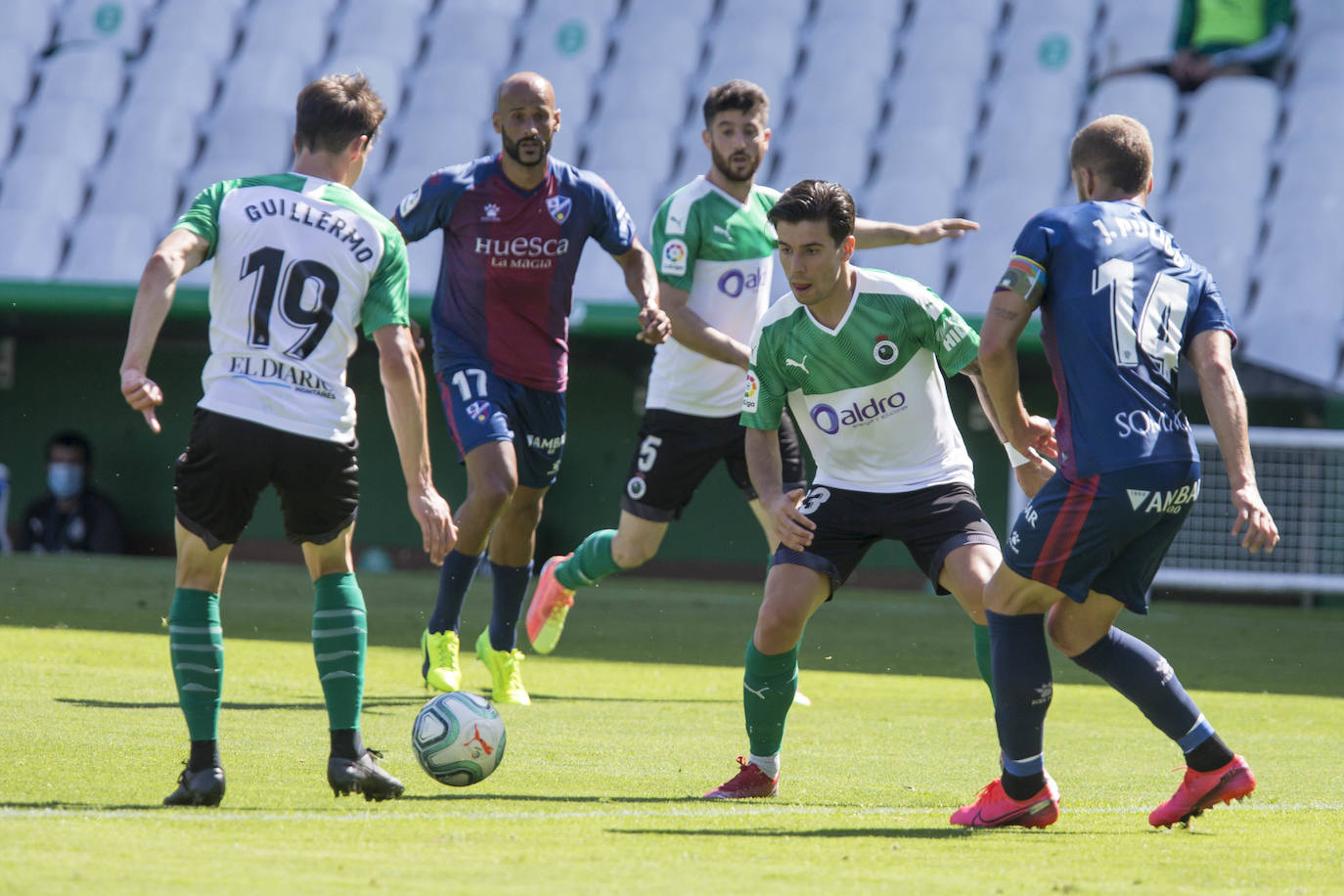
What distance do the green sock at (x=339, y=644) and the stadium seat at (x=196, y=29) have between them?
13573 millimetres

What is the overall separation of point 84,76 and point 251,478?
13716 millimetres

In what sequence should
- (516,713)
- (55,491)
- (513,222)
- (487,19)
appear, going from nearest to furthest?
(516,713) → (513,222) → (55,491) → (487,19)

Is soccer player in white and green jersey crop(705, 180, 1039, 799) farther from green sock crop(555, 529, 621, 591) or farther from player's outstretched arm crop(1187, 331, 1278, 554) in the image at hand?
green sock crop(555, 529, 621, 591)

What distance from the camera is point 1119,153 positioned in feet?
14.4

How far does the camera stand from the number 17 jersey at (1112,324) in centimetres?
420

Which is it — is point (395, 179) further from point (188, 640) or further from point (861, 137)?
point (188, 640)

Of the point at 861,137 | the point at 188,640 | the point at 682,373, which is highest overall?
the point at 861,137

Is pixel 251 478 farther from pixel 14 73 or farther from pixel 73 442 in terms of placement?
pixel 14 73

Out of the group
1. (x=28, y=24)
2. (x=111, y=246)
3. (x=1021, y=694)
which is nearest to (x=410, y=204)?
(x=1021, y=694)

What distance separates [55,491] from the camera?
45.4 ft

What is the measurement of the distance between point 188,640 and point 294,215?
1.13 meters

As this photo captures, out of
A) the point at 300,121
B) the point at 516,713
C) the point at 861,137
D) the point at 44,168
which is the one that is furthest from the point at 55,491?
the point at 300,121

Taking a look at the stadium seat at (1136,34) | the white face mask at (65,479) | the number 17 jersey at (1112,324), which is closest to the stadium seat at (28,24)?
the white face mask at (65,479)

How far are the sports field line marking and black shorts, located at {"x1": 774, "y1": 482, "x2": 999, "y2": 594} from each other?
0.68 metres
